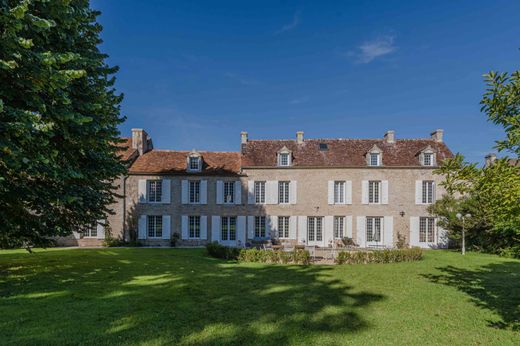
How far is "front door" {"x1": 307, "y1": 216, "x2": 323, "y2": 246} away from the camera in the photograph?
76.8 feet

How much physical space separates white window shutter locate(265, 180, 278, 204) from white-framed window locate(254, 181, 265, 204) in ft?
1.18

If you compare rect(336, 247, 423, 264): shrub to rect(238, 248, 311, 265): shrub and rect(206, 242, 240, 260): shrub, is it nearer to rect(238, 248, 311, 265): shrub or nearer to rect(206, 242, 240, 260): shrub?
rect(238, 248, 311, 265): shrub

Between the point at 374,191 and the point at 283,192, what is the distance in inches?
290

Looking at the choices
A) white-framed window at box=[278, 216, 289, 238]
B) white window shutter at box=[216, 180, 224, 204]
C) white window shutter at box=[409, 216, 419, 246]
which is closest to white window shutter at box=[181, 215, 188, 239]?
white window shutter at box=[216, 180, 224, 204]

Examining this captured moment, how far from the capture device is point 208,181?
2381 centimetres

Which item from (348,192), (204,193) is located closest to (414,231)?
(348,192)

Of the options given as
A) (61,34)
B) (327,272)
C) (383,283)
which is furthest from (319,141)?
(61,34)

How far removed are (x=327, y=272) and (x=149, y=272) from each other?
23.7 feet

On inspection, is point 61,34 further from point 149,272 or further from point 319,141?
point 319,141

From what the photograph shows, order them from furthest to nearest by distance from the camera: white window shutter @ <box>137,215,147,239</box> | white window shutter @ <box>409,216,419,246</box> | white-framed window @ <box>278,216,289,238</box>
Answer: white-framed window @ <box>278,216,289,238</box>
white window shutter @ <box>137,215,147,239</box>
white window shutter @ <box>409,216,419,246</box>

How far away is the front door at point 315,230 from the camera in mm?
23422

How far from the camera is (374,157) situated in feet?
78.1

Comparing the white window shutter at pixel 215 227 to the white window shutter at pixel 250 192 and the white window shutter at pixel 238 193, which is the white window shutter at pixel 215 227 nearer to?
the white window shutter at pixel 238 193

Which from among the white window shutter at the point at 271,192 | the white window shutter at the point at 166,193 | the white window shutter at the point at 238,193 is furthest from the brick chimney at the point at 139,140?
the white window shutter at the point at 271,192
